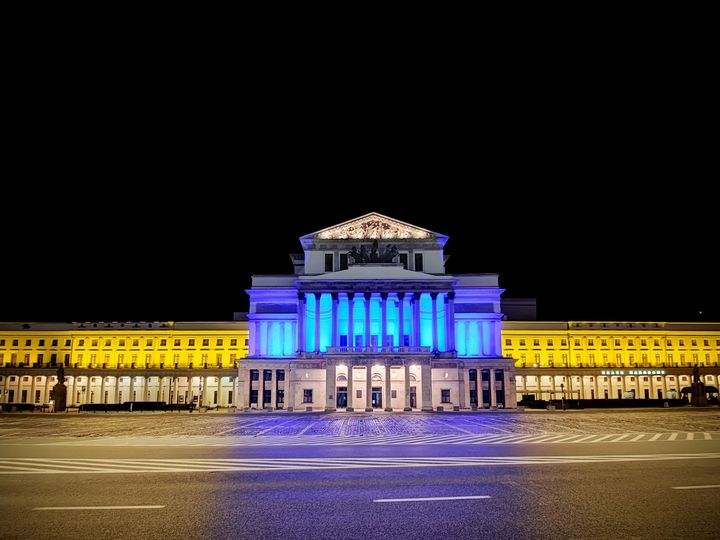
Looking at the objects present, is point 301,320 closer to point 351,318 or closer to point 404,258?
point 351,318

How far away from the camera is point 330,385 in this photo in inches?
3041

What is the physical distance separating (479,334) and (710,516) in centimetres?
7740

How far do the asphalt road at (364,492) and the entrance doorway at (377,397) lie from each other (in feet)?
180

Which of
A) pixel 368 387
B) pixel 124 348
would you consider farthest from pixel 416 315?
pixel 124 348

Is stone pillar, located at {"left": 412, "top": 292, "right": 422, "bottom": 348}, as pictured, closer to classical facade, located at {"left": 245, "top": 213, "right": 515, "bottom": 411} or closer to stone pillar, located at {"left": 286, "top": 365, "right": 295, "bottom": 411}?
classical facade, located at {"left": 245, "top": 213, "right": 515, "bottom": 411}

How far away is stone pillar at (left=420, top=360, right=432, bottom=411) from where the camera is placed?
3039 inches

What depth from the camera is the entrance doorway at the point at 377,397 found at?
3031 inches

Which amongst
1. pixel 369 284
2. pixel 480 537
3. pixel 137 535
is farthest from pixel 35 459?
pixel 369 284

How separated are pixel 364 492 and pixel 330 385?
215 ft

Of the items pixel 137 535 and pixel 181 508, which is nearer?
pixel 137 535

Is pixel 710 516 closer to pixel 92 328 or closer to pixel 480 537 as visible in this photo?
pixel 480 537

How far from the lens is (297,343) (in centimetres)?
8356

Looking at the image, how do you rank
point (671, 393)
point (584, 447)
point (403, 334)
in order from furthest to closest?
point (671, 393)
point (403, 334)
point (584, 447)

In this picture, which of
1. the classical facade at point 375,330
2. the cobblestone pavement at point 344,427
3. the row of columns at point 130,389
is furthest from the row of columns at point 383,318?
the cobblestone pavement at point 344,427
